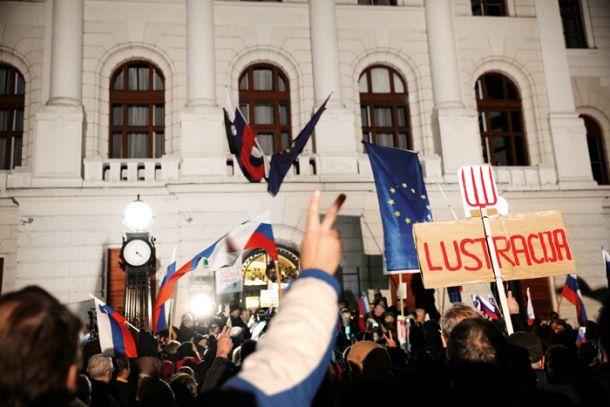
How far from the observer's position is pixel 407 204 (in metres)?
11.8

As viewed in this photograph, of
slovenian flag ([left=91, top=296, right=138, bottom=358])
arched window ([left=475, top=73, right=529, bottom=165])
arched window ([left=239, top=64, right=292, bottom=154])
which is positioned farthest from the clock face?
arched window ([left=475, top=73, right=529, bottom=165])

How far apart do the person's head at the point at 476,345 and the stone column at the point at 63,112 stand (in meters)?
14.1

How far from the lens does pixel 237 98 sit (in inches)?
676

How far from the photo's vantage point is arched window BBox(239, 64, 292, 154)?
17.3 meters

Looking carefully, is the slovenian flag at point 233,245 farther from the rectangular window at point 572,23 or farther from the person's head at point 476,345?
the rectangular window at point 572,23

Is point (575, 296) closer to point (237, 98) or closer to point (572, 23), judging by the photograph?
point (237, 98)

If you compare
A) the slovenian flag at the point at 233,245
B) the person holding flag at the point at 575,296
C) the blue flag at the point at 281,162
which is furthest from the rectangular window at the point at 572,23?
the slovenian flag at the point at 233,245

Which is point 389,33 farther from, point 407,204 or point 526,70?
point 407,204

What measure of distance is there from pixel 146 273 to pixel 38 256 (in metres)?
3.99

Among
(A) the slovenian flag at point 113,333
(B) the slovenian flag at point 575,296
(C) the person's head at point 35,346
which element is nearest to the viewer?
(C) the person's head at point 35,346

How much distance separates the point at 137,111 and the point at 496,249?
1291cm

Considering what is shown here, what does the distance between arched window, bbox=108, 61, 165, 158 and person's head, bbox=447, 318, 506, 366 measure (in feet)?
48.9

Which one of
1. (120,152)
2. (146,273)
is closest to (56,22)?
(120,152)

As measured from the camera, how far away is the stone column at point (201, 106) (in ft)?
51.1
